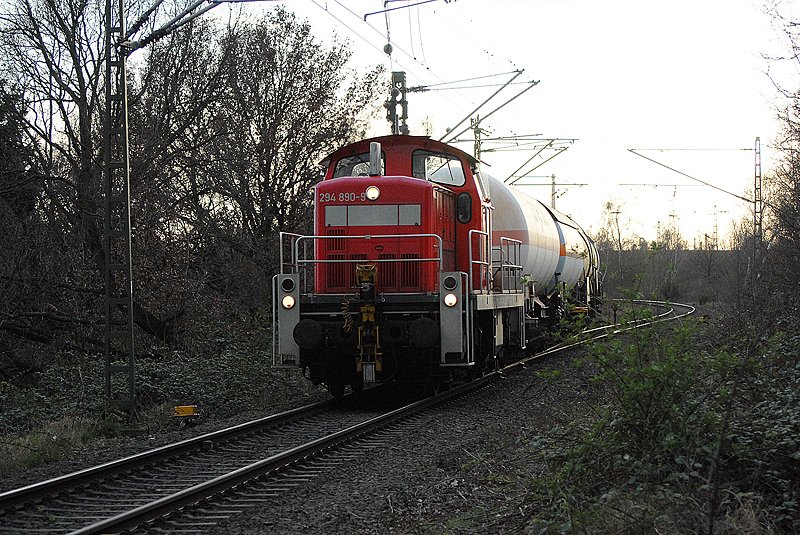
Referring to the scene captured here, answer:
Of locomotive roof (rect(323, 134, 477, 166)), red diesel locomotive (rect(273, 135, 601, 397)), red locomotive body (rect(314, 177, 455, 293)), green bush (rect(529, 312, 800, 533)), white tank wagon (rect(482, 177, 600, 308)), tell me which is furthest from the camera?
white tank wagon (rect(482, 177, 600, 308))

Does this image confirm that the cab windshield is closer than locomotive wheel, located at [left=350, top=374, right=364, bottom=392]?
No

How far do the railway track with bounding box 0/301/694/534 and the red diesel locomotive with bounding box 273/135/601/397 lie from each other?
1127 mm

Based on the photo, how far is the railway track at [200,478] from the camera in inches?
241

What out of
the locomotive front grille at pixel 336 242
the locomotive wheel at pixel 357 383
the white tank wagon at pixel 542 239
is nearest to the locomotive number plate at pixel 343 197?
the locomotive front grille at pixel 336 242

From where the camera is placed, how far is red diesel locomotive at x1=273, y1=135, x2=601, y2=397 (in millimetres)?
11297

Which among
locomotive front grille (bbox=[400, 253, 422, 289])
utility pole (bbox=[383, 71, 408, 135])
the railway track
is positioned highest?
utility pole (bbox=[383, 71, 408, 135])

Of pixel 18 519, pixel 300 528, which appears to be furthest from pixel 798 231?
pixel 18 519

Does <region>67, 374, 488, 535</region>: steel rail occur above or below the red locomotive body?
below

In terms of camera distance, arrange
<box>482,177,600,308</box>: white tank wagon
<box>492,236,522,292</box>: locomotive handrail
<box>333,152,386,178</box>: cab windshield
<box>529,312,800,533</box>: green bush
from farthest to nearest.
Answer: <box>482,177,600,308</box>: white tank wagon → <box>492,236,522,292</box>: locomotive handrail → <box>333,152,386,178</box>: cab windshield → <box>529,312,800,533</box>: green bush

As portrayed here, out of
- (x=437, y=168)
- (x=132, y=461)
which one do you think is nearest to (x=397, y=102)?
(x=437, y=168)

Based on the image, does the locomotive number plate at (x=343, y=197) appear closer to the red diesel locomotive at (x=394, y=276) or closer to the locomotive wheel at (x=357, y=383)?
the red diesel locomotive at (x=394, y=276)

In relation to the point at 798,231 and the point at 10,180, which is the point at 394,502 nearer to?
the point at 798,231

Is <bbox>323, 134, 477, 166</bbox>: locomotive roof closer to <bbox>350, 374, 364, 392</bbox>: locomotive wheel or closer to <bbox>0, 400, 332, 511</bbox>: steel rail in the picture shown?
<bbox>350, 374, 364, 392</bbox>: locomotive wheel

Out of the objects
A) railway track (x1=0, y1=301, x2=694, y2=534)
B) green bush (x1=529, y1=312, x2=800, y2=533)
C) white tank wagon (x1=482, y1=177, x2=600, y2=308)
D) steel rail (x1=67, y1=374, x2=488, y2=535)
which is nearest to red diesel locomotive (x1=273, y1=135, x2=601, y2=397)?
steel rail (x1=67, y1=374, x2=488, y2=535)
